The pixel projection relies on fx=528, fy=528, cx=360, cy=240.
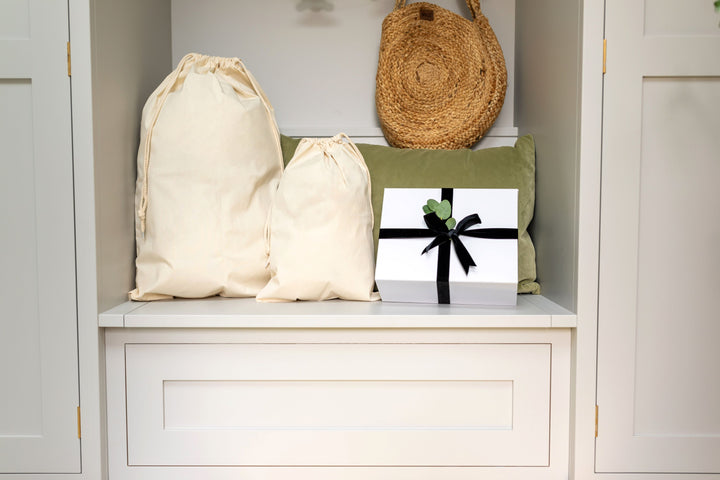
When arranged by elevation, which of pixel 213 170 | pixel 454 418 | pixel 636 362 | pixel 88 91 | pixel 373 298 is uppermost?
pixel 88 91

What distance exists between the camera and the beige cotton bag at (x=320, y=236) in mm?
1175

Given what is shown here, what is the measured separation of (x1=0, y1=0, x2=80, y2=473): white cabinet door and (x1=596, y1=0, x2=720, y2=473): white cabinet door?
3.50 ft

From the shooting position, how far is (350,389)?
1080 mm

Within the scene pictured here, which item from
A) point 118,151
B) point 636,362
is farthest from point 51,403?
point 636,362

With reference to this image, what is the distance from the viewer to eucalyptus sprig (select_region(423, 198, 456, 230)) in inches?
45.6

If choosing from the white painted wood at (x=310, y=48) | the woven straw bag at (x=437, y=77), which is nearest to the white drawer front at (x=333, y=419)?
the woven straw bag at (x=437, y=77)

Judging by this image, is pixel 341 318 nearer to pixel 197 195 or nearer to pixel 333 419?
pixel 333 419

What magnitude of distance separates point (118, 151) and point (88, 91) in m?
0.16

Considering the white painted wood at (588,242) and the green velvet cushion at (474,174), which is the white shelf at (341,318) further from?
the green velvet cushion at (474,174)

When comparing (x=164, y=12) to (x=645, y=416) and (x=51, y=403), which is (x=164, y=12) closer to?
(x=51, y=403)

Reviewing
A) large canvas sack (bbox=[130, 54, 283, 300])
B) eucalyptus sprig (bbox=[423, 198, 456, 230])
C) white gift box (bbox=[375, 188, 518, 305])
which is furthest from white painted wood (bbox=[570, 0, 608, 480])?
large canvas sack (bbox=[130, 54, 283, 300])

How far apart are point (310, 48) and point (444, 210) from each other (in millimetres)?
704

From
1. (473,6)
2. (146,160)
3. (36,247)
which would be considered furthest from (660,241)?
(36,247)

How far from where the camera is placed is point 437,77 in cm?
148
